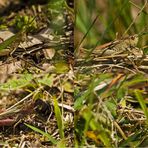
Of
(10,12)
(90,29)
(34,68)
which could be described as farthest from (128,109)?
(10,12)

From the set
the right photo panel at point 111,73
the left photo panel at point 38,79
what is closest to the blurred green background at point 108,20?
the right photo panel at point 111,73

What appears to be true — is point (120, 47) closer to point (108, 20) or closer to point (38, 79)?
point (108, 20)

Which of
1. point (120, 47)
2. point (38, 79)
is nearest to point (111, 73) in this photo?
point (120, 47)

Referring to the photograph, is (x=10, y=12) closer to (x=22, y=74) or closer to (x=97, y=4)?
(x=22, y=74)

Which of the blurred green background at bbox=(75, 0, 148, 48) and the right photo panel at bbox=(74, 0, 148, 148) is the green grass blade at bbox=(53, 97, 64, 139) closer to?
the right photo panel at bbox=(74, 0, 148, 148)

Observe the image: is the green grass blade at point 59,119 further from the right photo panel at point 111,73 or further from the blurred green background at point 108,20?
the blurred green background at point 108,20
